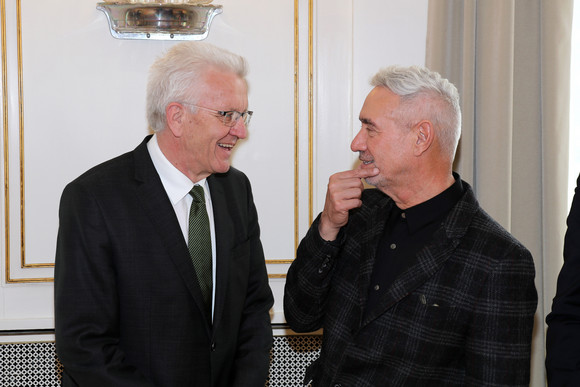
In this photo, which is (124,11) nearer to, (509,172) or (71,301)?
(71,301)

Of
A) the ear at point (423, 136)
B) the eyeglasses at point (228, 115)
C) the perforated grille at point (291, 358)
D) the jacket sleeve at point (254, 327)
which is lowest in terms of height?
the perforated grille at point (291, 358)

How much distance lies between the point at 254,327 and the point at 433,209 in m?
0.73

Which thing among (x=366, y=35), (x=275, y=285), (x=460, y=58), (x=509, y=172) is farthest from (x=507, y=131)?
(x=275, y=285)

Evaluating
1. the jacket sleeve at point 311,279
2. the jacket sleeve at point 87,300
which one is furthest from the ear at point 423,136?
the jacket sleeve at point 87,300

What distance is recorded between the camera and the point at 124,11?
2775mm

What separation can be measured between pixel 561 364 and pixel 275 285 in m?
1.72

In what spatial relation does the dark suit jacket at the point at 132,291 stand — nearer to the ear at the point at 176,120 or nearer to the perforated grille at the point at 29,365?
the ear at the point at 176,120

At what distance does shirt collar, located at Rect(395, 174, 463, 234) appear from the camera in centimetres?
199

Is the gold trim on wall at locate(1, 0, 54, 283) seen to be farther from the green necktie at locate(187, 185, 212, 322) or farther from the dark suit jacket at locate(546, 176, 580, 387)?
the dark suit jacket at locate(546, 176, 580, 387)

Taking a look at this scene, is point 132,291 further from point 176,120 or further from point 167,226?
point 176,120

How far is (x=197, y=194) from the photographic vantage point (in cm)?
216

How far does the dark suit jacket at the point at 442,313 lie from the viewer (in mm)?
1802

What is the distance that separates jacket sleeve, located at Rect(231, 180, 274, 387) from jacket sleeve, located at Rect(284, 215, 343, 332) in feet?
0.54

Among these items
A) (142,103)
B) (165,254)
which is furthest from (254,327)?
(142,103)
